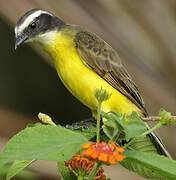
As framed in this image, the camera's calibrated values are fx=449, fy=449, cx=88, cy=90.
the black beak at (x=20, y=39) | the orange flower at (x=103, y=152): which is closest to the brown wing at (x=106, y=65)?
the black beak at (x=20, y=39)

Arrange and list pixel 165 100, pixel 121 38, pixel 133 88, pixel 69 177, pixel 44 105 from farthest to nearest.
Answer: pixel 44 105 → pixel 121 38 → pixel 165 100 → pixel 133 88 → pixel 69 177

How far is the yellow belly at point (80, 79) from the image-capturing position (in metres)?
2.84

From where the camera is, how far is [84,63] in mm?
2949

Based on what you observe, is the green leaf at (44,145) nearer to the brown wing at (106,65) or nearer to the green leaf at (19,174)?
the green leaf at (19,174)

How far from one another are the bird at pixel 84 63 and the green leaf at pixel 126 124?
172 cm

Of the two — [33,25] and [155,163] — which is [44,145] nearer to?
[155,163]

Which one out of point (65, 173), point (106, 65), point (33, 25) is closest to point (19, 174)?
point (65, 173)

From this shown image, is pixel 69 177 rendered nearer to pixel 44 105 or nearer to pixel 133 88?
pixel 133 88

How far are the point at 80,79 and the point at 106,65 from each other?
0.33m

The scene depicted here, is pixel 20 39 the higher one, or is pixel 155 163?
pixel 20 39

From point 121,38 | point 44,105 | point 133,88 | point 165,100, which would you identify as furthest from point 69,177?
point 44,105

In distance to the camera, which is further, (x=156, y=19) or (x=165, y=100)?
(x=156, y=19)

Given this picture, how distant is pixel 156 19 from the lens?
4578 mm

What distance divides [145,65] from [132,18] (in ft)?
1.84
